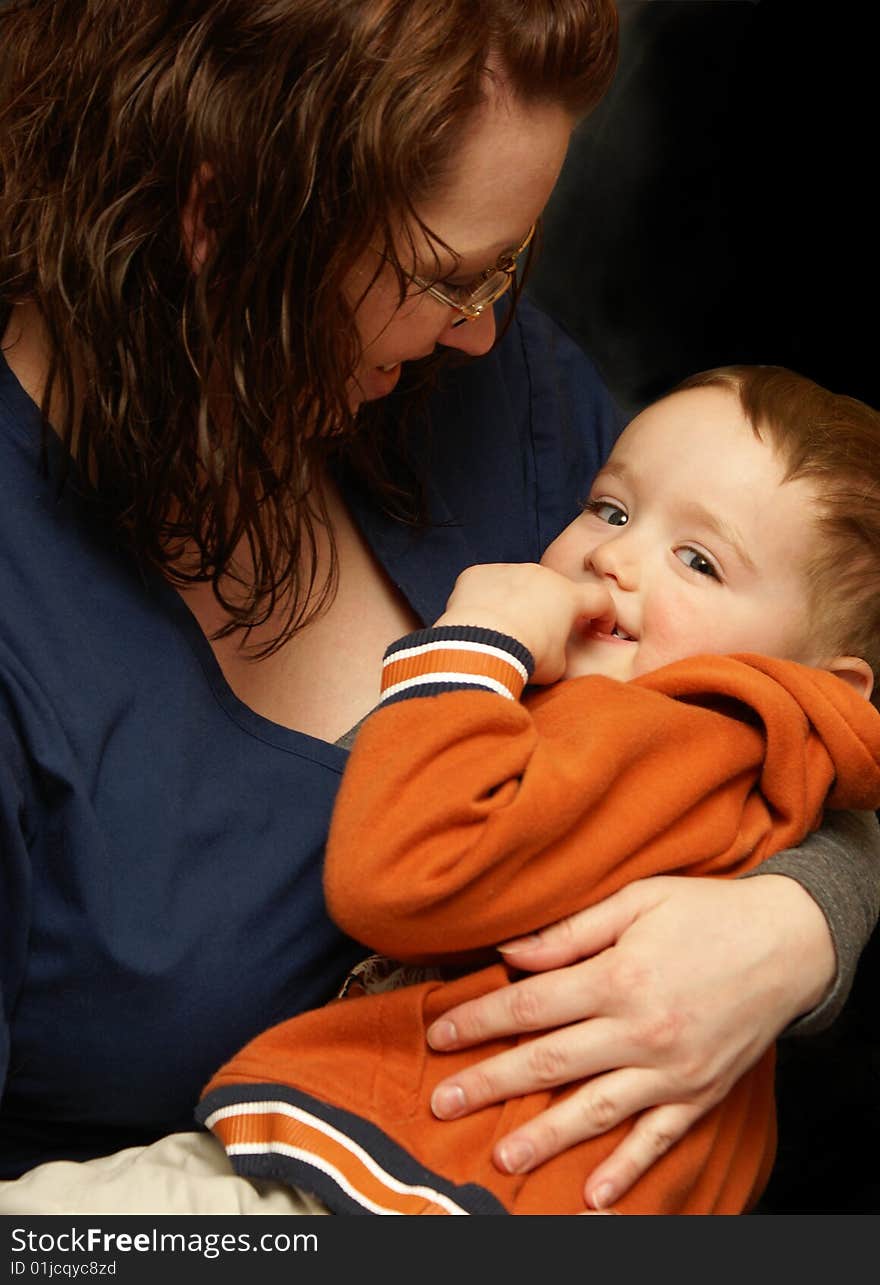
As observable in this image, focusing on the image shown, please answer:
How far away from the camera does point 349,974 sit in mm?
1352

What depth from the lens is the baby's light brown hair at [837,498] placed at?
1.38 meters

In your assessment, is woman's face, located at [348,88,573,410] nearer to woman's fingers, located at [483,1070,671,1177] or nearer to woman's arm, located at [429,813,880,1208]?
woman's arm, located at [429,813,880,1208]

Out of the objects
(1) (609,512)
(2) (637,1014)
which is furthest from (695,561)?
(2) (637,1014)

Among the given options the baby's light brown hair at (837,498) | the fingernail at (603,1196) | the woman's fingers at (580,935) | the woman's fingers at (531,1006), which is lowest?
the fingernail at (603,1196)

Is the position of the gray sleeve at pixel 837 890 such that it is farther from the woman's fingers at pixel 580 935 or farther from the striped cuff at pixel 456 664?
the striped cuff at pixel 456 664

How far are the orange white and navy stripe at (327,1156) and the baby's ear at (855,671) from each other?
1.97 ft

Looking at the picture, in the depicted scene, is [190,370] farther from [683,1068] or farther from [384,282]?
[683,1068]

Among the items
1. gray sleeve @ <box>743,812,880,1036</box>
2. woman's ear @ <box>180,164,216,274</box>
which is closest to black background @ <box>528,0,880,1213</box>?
gray sleeve @ <box>743,812,880,1036</box>

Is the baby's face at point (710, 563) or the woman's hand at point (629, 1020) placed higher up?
the baby's face at point (710, 563)

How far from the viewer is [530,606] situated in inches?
49.5

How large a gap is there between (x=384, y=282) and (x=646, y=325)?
89 cm

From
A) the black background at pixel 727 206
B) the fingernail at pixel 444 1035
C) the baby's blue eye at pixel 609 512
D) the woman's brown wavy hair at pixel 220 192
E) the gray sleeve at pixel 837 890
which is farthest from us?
the black background at pixel 727 206

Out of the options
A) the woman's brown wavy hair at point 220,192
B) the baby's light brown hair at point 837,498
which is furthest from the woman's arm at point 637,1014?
the woman's brown wavy hair at point 220,192
